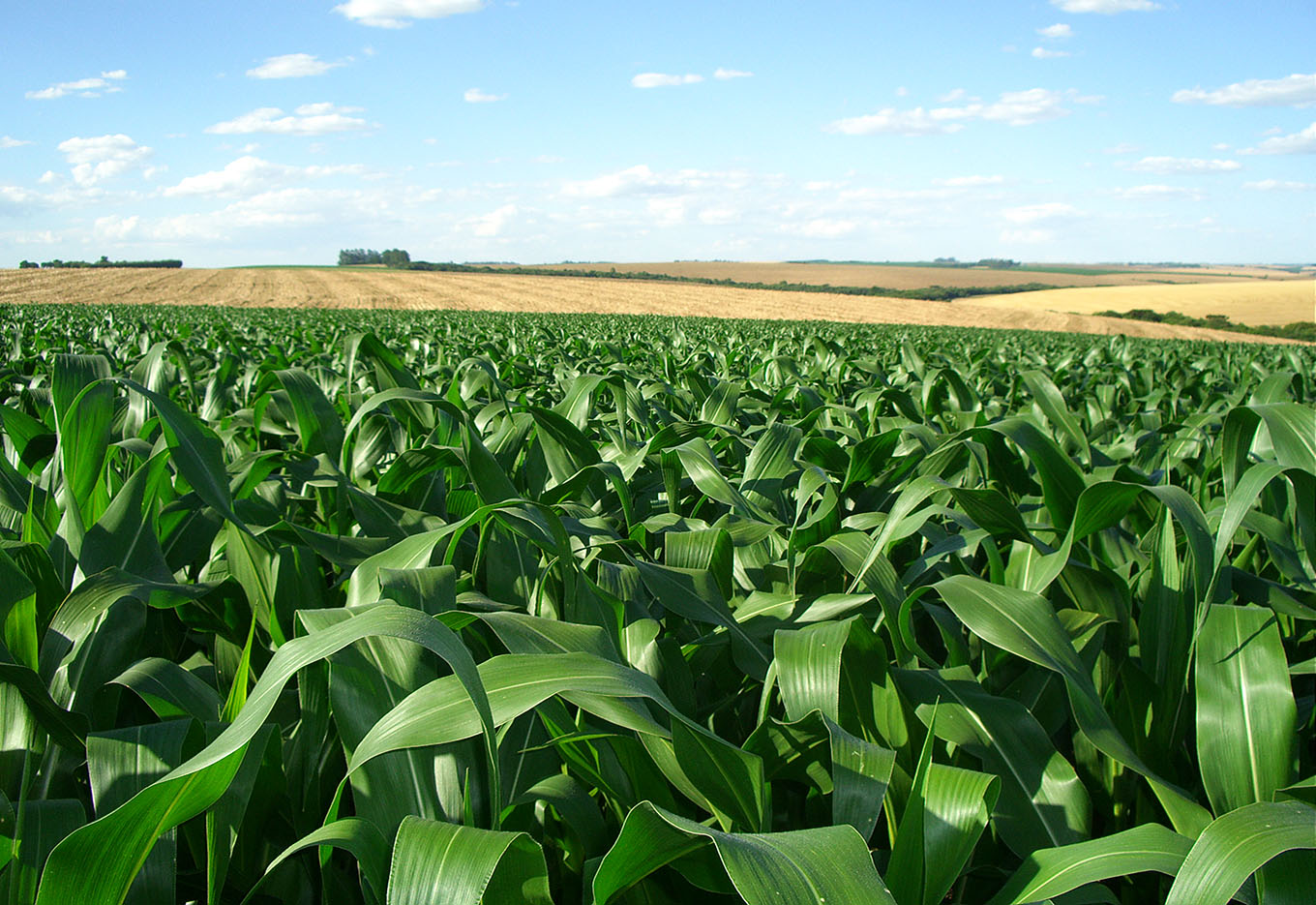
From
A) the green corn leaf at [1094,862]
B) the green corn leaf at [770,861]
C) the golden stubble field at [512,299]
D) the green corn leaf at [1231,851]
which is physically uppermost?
the golden stubble field at [512,299]

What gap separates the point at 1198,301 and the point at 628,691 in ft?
212

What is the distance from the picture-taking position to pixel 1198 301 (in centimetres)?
5262

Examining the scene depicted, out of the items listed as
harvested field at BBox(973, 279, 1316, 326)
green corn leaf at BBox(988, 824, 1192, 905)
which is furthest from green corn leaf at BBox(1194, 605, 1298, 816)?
harvested field at BBox(973, 279, 1316, 326)

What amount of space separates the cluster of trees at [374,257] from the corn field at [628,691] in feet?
279

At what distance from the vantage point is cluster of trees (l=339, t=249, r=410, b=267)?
268ft

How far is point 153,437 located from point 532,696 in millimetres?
2081

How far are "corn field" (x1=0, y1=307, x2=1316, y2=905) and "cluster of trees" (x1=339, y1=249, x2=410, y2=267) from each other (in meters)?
85.0

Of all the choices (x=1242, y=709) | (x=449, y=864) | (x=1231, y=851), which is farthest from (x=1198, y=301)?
(x=449, y=864)

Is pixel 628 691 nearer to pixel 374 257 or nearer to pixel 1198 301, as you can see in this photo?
pixel 1198 301

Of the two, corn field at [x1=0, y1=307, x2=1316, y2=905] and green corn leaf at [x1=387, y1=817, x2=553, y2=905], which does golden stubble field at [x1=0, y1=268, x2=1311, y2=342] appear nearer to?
corn field at [x1=0, y1=307, x2=1316, y2=905]

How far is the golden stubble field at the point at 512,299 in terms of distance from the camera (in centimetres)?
3728

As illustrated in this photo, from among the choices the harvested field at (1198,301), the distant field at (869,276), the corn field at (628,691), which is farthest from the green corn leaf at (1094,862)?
the distant field at (869,276)

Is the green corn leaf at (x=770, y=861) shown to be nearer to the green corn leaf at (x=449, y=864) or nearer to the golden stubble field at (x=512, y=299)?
the green corn leaf at (x=449, y=864)

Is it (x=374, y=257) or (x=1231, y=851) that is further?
(x=374, y=257)
